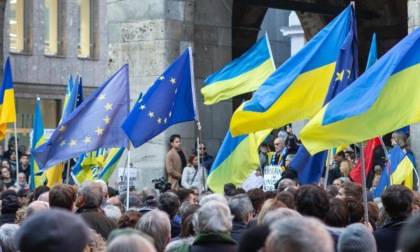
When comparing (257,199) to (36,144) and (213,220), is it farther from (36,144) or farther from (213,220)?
(36,144)

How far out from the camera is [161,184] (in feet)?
60.1

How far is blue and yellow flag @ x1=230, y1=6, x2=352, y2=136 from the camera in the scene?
12.0 m

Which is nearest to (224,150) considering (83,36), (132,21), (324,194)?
(132,21)

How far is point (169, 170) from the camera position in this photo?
1888 centimetres

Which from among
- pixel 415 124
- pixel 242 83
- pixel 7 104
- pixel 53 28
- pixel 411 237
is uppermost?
pixel 53 28

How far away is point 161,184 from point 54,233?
14108 millimetres

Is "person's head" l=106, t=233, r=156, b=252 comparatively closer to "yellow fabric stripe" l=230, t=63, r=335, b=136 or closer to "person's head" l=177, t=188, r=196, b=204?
"yellow fabric stripe" l=230, t=63, r=335, b=136

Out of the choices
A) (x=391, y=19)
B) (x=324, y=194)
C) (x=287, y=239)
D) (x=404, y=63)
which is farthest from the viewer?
(x=391, y=19)

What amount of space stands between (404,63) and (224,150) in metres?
5.33

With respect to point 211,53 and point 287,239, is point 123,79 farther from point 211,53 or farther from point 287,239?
point 287,239

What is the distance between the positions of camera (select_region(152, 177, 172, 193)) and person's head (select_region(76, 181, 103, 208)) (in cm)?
724

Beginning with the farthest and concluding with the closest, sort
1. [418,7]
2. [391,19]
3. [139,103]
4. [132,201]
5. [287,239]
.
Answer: [391,19] → [418,7] → [139,103] → [132,201] → [287,239]

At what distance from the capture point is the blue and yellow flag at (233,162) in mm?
15423

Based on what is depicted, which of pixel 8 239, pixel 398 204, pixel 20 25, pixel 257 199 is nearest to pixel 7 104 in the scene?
pixel 257 199
